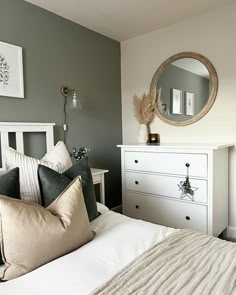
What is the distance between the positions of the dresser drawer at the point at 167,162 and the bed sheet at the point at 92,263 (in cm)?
94

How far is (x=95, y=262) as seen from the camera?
1.04 meters

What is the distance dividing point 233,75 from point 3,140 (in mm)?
2195

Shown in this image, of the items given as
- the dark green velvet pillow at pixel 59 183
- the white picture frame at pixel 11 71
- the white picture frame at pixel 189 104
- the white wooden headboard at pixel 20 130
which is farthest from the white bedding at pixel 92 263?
the white picture frame at pixel 189 104

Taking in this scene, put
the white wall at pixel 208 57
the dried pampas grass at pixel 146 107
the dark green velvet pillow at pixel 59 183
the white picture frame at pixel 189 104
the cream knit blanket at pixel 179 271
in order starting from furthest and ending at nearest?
the dried pampas grass at pixel 146 107
the white picture frame at pixel 189 104
the white wall at pixel 208 57
the dark green velvet pillow at pixel 59 183
the cream knit blanket at pixel 179 271

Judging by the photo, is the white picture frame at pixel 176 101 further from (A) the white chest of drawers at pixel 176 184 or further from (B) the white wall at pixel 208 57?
(A) the white chest of drawers at pixel 176 184

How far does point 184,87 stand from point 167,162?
93 centimetres

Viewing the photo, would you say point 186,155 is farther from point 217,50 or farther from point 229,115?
point 217,50

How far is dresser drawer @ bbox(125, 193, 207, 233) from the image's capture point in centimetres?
219

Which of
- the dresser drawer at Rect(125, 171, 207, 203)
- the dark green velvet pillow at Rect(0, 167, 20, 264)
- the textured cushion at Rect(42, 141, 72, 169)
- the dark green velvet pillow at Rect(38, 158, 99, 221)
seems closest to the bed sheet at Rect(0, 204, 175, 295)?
the dark green velvet pillow at Rect(38, 158, 99, 221)

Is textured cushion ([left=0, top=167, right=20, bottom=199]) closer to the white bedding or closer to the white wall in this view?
the white bedding

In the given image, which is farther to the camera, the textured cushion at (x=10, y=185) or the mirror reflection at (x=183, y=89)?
the mirror reflection at (x=183, y=89)

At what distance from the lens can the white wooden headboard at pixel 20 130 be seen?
200 cm

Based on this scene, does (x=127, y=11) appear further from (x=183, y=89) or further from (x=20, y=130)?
(x=20, y=130)

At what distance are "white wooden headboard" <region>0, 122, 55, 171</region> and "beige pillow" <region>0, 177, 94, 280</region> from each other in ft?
3.10
